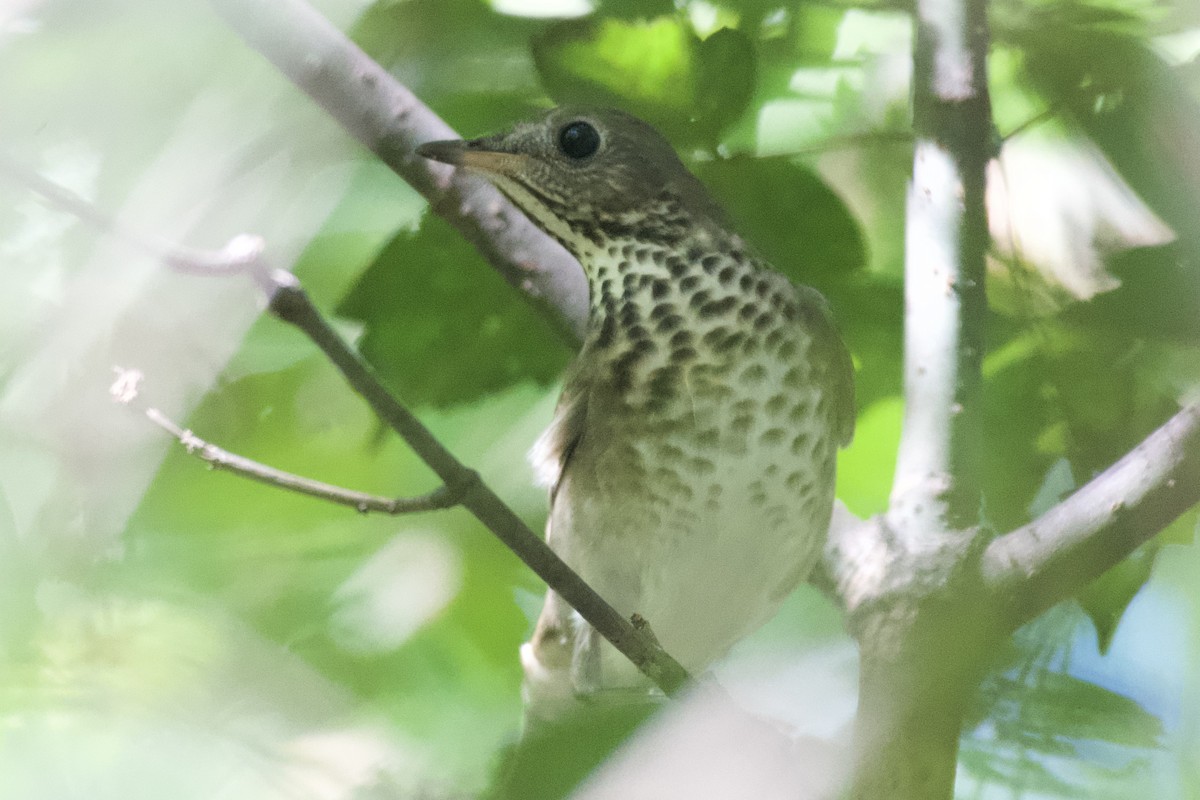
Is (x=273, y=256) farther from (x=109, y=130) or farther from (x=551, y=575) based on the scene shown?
(x=551, y=575)

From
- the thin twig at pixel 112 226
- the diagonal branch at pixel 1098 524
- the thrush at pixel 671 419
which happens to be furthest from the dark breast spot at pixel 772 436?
the thin twig at pixel 112 226

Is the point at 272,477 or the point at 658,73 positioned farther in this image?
the point at 658,73

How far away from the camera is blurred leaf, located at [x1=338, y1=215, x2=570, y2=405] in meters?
0.46

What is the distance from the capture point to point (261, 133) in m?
0.50

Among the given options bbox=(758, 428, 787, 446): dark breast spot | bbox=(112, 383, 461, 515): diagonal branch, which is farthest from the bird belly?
bbox=(112, 383, 461, 515): diagonal branch

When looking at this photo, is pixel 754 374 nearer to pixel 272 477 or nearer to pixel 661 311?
pixel 661 311

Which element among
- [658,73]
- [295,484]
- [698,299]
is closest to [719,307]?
[698,299]

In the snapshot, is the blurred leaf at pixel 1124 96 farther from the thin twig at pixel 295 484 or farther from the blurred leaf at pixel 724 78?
the thin twig at pixel 295 484

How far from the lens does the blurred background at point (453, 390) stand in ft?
1.42

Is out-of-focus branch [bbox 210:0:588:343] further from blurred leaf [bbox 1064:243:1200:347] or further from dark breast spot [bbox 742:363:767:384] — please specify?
blurred leaf [bbox 1064:243:1200:347]

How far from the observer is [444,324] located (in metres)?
0.48

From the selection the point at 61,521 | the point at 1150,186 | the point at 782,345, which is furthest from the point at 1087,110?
the point at 61,521

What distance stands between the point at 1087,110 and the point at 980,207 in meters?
0.06

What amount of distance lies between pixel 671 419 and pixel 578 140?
0.45 feet
